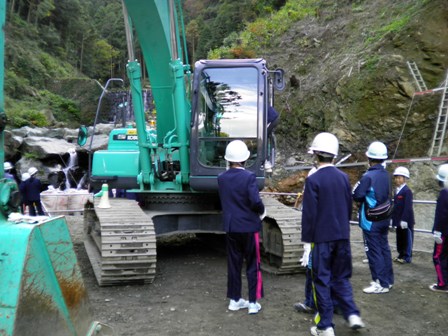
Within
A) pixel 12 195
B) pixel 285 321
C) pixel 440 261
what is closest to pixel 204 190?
pixel 285 321

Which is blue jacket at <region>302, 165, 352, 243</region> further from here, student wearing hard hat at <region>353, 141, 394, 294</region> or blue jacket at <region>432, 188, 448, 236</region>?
blue jacket at <region>432, 188, 448, 236</region>

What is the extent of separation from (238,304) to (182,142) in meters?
2.44

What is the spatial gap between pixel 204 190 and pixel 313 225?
2434 millimetres

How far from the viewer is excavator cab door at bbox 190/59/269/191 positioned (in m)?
6.36

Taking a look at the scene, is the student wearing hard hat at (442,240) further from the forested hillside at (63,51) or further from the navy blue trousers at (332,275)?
the forested hillside at (63,51)

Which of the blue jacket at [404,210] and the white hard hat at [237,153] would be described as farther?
the blue jacket at [404,210]

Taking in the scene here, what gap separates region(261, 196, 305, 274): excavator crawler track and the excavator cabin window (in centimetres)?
83

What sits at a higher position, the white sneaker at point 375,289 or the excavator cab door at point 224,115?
the excavator cab door at point 224,115

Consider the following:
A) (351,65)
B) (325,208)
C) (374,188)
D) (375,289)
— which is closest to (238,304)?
(325,208)

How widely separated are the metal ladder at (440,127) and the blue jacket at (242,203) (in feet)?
28.8

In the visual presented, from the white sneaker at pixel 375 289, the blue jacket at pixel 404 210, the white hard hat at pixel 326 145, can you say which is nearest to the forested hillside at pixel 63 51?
the blue jacket at pixel 404 210

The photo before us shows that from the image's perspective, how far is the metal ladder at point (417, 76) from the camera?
1326cm

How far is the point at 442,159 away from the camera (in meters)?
11.1

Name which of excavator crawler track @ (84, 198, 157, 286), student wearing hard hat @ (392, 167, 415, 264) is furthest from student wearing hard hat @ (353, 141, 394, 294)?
excavator crawler track @ (84, 198, 157, 286)
